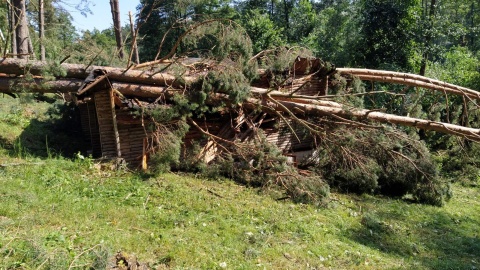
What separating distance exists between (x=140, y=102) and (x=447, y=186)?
22.8ft

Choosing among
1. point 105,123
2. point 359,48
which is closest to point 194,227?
point 105,123

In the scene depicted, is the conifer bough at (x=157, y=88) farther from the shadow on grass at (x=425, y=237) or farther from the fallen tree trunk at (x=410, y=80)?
the shadow on grass at (x=425, y=237)

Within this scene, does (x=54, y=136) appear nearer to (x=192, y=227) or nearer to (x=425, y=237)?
(x=192, y=227)

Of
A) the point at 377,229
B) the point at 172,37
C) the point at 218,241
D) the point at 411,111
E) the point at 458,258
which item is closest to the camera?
the point at 218,241

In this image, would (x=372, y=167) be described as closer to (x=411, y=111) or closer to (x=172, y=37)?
(x=411, y=111)

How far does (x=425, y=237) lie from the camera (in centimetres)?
696

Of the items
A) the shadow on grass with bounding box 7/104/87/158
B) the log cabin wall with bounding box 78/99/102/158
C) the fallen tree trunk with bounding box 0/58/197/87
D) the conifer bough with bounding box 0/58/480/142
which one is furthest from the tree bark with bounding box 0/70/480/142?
the shadow on grass with bounding box 7/104/87/158

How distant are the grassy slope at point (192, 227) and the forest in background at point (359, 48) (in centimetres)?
123

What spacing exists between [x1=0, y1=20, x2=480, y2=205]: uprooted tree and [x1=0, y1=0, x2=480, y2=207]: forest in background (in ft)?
0.19

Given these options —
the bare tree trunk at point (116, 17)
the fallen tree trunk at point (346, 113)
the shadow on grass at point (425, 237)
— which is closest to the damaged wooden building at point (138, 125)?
the fallen tree trunk at point (346, 113)

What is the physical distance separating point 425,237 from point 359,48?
10829 mm

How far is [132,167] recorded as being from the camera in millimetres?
7750

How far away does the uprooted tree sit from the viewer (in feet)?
25.1

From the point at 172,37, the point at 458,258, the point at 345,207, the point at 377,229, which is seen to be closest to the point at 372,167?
the point at 345,207
